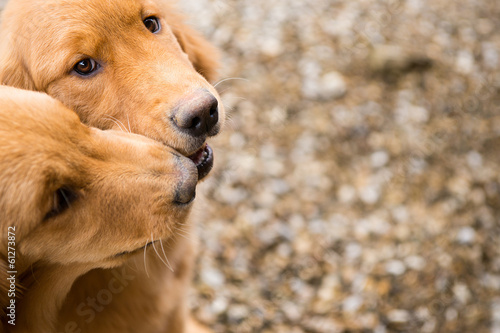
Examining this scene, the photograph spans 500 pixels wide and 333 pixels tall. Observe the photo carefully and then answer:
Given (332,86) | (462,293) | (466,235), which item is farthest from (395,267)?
(332,86)

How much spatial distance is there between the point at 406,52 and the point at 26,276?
391 centimetres

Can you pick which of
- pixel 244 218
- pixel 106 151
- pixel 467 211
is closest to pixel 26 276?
pixel 106 151

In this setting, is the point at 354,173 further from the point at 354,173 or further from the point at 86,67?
the point at 86,67

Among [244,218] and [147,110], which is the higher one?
[147,110]

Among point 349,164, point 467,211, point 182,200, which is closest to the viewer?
point 182,200

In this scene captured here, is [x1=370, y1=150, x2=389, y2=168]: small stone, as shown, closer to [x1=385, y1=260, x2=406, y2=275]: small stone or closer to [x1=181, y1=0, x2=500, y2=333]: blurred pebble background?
[x1=181, y1=0, x2=500, y2=333]: blurred pebble background

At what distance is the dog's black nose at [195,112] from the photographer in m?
2.02

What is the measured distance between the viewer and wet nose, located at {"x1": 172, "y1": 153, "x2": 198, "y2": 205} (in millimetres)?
1840

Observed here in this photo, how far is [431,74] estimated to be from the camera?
4648 millimetres

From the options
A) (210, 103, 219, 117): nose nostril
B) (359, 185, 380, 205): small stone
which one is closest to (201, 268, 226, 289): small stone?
(359, 185, 380, 205): small stone

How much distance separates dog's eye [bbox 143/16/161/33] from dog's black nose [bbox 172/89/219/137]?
53 cm

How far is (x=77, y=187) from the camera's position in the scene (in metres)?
1.78

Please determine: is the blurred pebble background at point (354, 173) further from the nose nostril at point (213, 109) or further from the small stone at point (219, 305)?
the nose nostril at point (213, 109)

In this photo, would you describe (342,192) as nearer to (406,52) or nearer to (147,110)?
(406,52)
